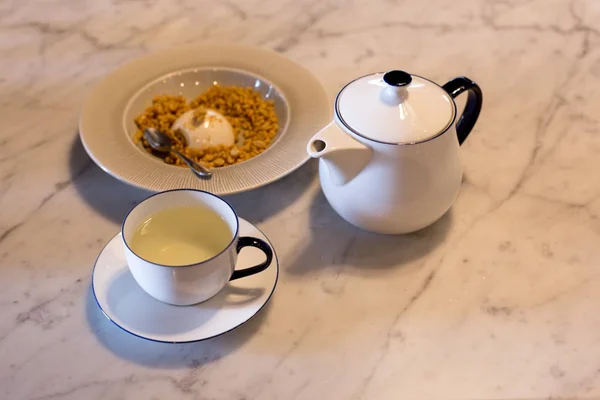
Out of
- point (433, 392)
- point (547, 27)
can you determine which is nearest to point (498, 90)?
point (547, 27)

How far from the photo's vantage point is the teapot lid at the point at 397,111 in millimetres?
594

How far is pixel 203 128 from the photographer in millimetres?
822

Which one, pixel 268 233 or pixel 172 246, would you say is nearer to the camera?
pixel 172 246

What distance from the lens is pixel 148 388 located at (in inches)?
22.2

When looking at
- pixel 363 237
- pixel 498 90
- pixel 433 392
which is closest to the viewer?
pixel 433 392

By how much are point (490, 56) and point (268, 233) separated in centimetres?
55

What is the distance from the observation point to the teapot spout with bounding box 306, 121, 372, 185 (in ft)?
1.94

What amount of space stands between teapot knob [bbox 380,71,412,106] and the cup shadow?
0.27m

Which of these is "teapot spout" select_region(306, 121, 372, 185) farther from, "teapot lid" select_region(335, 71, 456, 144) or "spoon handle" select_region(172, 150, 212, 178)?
"spoon handle" select_region(172, 150, 212, 178)

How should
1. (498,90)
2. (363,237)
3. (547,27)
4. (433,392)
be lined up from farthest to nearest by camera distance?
(547,27) → (498,90) → (363,237) → (433,392)

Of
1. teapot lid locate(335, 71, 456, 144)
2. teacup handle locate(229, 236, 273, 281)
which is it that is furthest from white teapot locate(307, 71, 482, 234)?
teacup handle locate(229, 236, 273, 281)

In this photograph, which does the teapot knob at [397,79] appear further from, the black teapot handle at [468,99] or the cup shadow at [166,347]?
the cup shadow at [166,347]

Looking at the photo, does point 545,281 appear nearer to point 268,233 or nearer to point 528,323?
→ point 528,323

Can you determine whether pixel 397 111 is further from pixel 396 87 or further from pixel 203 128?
pixel 203 128
